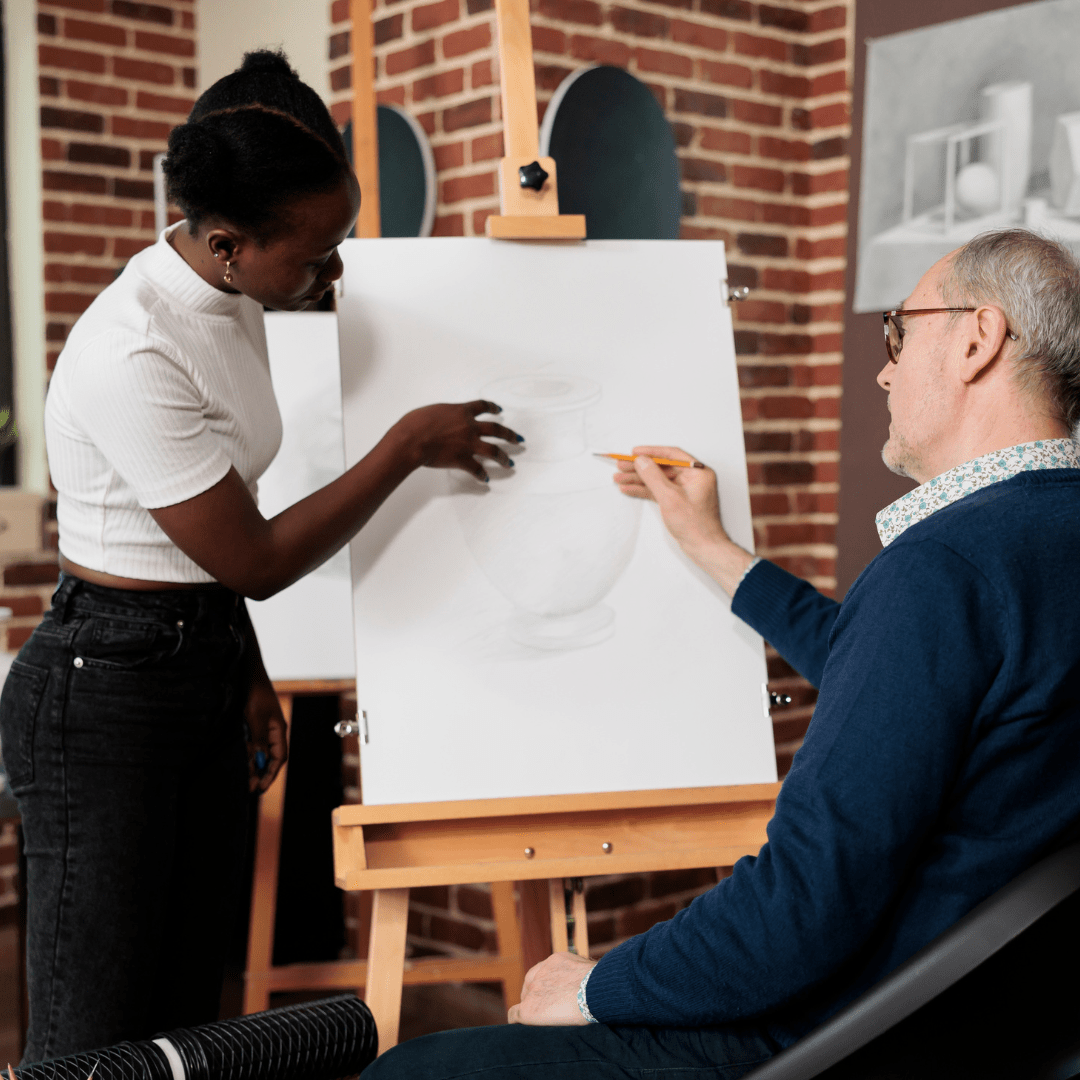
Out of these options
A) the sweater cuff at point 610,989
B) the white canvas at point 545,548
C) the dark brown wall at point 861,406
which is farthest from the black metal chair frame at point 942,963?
the dark brown wall at point 861,406

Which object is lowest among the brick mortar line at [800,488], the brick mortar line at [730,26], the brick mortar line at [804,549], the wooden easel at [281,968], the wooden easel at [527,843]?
the wooden easel at [281,968]

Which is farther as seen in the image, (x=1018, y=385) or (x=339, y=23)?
(x=339, y=23)

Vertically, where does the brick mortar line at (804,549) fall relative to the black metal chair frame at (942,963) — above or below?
above

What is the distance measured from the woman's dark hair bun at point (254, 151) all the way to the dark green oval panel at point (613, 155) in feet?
3.65

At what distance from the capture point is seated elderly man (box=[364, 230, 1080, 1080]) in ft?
3.10

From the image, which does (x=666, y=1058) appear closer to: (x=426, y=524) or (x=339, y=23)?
(x=426, y=524)

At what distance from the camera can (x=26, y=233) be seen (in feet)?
9.62

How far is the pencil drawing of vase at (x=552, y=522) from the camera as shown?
161 cm

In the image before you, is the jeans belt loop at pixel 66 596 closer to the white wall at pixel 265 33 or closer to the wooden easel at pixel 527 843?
the wooden easel at pixel 527 843

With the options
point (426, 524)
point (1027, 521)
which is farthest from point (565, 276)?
point (1027, 521)

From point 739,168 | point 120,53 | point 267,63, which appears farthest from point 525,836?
point 120,53

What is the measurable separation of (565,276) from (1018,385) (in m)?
0.77

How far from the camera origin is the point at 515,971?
2.10 m

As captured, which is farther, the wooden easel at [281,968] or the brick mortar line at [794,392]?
the brick mortar line at [794,392]
